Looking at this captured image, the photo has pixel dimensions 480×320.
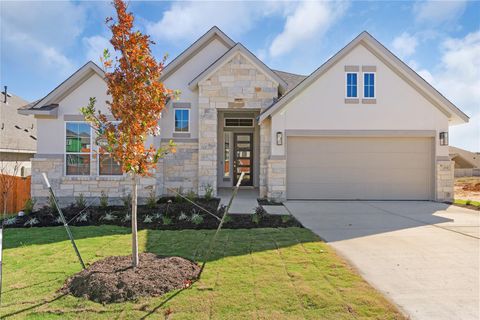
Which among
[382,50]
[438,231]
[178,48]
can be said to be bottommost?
[438,231]

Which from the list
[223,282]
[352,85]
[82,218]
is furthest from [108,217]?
[352,85]

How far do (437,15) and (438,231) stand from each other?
719 centimetres

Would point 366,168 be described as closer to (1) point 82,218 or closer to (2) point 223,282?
(2) point 223,282

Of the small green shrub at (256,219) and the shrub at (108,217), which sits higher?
the small green shrub at (256,219)

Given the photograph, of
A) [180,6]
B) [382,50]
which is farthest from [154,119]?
[382,50]

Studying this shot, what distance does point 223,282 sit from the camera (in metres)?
3.92

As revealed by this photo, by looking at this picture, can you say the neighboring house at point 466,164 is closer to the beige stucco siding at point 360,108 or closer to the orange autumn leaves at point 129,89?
the beige stucco siding at point 360,108

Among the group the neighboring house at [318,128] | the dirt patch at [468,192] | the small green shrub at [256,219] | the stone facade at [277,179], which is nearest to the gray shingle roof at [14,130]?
the neighboring house at [318,128]

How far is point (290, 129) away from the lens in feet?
36.8

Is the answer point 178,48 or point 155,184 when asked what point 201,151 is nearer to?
point 155,184

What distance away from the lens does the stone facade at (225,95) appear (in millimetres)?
11758

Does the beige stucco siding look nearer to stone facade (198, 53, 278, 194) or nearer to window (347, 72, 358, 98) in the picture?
window (347, 72, 358, 98)

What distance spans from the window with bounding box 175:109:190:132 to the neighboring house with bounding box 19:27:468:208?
76 centimetres

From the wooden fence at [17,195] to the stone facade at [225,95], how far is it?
21.7 ft
